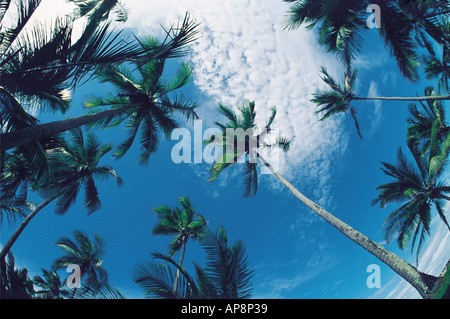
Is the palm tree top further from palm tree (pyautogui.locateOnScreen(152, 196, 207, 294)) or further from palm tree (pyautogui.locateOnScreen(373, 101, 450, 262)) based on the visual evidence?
palm tree (pyautogui.locateOnScreen(373, 101, 450, 262))

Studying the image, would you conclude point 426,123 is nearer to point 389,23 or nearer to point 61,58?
point 389,23

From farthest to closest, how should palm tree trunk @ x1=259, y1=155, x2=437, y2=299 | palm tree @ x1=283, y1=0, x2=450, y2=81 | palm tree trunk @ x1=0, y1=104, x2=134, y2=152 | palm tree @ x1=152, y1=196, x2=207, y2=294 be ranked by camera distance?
palm tree @ x1=152, y1=196, x2=207, y2=294
palm tree @ x1=283, y1=0, x2=450, y2=81
palm tree trunk @ x1=259, y1=155, x2=437, y2=299
palm tree trunk @ x1=0, y1=104, x2=134, y2=152

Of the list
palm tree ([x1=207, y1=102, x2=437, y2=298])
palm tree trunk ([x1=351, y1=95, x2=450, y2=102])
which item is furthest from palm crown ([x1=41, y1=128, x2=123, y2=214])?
palm tree trunk ([x1=351, y1=95, x2=450, y2=102])

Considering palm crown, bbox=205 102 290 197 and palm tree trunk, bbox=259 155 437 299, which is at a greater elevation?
palm crown, bbox=205 102 290 197
